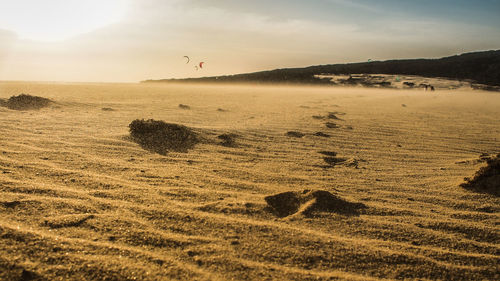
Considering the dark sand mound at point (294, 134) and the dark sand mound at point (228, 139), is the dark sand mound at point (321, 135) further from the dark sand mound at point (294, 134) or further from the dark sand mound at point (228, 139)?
the dark sand mound at point (228, 139)

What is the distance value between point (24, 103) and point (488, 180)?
23.5ft

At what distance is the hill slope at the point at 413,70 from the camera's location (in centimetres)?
2678

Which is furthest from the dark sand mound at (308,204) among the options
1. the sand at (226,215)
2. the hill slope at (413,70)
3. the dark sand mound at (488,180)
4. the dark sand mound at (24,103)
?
the hill slope at (413,70)

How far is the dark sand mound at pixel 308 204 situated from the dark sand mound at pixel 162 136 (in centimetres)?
153

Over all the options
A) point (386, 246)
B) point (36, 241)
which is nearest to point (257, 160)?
point (386, 246)

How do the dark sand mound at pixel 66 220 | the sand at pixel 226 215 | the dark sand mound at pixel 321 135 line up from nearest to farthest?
the sand at pixel 226 215
the dark sand mound at pixel 66 220
the dark sand mound at pixel 321 135

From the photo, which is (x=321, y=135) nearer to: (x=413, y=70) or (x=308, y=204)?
(x=308, y=204)

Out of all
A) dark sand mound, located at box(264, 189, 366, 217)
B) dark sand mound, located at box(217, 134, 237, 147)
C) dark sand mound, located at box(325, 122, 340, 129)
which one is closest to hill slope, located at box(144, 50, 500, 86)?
dark sand mound, located at box(325, 122, 340, 129)

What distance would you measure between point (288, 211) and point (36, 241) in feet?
4.40

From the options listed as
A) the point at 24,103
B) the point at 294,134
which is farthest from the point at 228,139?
the point at 24,103

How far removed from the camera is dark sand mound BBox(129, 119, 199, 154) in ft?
11.8

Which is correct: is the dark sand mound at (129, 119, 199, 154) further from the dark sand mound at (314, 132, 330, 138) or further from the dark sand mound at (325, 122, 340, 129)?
the dark sand mound at (325, 122, 340, 129)

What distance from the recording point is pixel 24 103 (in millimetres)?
6383

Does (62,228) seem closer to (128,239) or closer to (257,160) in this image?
(128,239)
